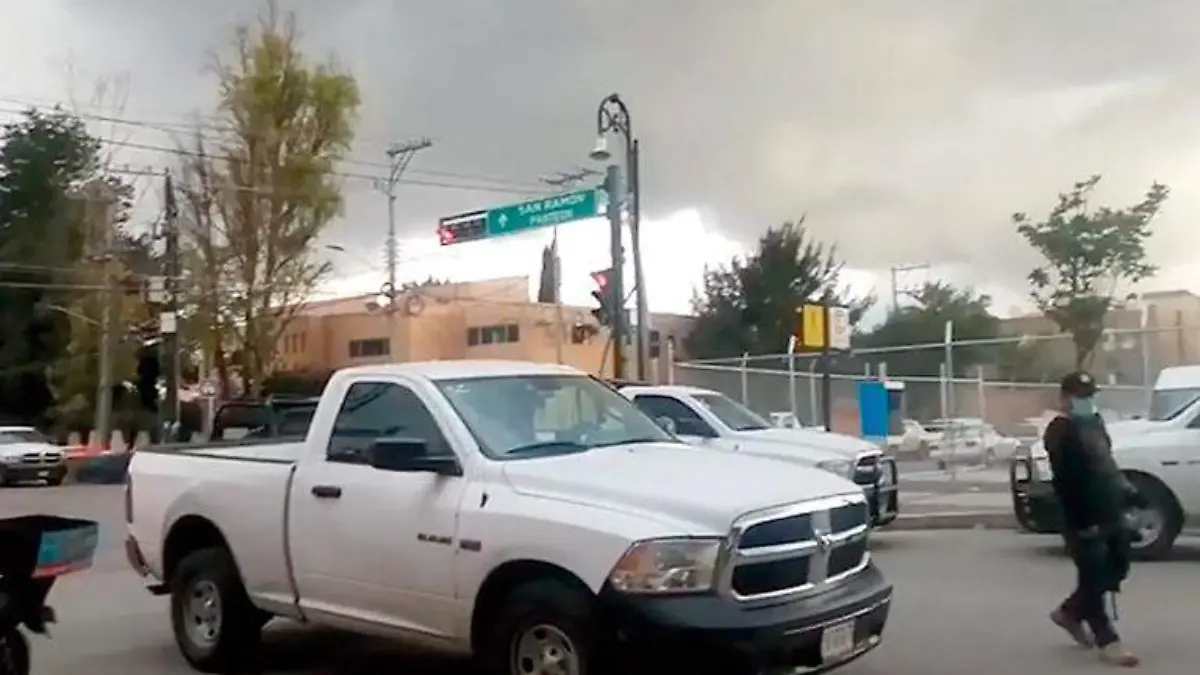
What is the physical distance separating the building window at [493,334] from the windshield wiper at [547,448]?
5032 cm

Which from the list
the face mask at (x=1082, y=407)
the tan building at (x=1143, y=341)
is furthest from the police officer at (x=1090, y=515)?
the tan building at (x=1143, y=341)

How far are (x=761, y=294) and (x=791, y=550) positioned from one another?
6349cm

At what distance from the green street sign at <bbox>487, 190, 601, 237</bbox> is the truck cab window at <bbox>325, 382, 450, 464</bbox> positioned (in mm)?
17121

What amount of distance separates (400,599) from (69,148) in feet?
177

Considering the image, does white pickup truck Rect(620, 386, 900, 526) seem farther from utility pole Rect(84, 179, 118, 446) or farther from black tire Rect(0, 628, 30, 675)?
utility pole Rect(84, 179, 118, 446)

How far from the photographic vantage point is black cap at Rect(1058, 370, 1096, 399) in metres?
8.92

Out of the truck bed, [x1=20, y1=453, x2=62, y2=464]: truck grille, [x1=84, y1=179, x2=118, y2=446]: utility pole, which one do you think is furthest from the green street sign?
[x1=84, y1=179, x2=118, y2=446]: utility pole

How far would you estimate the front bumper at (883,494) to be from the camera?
14.4m

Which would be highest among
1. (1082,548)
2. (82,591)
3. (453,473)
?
(453,473)

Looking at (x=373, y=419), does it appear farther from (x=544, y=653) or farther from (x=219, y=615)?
(x=544, y=653)

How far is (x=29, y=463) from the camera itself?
36.6m

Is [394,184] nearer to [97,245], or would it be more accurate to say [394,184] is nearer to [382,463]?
[97,245]

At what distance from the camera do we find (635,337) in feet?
91.1

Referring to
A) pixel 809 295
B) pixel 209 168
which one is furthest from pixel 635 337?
pixel 809 295
